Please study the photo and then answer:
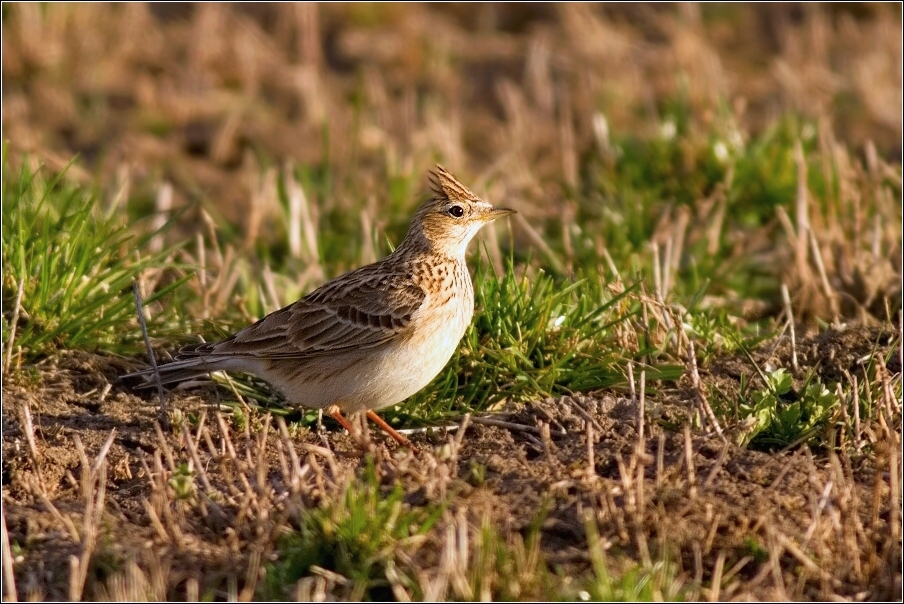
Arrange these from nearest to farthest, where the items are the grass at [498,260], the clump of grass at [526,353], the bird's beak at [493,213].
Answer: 1. the grass at [498,260]
2. the clump of grass at [526,353]
3. the bird's beak at [493,213]

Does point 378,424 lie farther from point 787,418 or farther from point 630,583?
point 630,583

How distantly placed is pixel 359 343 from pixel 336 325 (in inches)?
6.9

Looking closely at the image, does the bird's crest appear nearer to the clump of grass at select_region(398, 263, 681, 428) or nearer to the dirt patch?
the clump of grass at select_region(398, 263, 681, 428)

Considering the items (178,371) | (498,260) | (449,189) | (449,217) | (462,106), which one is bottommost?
(178,371)

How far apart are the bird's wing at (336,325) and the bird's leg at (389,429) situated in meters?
0.33

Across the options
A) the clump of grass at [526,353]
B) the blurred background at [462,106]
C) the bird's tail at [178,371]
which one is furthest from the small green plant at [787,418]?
the blurred background at [462,106]

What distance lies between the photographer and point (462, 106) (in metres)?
12.0

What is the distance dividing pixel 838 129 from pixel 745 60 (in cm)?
220

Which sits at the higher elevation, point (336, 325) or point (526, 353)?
point (336, 325)

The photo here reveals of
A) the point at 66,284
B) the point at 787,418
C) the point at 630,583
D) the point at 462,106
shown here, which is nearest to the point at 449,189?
the point at 66,284

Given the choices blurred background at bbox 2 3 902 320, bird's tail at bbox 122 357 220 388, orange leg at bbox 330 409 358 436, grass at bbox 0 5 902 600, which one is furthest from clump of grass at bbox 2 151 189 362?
blurred background at bbox 2 3 902 320

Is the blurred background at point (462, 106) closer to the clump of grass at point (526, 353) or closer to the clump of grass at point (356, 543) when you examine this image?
the clump of grass at point (526, 353)

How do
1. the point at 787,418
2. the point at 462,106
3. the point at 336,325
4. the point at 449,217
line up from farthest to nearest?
the point at 462,106 → the point at 449,217 → the point at 336,325 → the point at 787,418

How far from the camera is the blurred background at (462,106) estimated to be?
9.36 m
